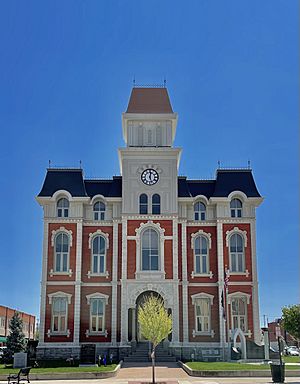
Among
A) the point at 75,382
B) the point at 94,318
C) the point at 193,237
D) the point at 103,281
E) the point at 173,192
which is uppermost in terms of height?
the point at 173,192

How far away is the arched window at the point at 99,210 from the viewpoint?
143 ft

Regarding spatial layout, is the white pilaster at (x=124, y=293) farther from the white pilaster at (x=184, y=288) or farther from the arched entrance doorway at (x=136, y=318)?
the white pilaster at (x=184, y=288)

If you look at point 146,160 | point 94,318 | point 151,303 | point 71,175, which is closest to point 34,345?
point 94,318

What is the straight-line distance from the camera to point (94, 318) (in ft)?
137

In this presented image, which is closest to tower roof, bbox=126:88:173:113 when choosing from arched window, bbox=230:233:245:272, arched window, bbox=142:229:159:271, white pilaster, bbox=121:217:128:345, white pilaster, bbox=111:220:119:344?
white pilaster, bbox=121:217:128:345

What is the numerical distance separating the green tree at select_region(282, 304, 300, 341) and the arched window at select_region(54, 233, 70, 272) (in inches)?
851

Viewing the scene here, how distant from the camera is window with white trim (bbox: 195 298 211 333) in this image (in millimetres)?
41756

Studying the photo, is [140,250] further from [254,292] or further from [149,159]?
[254,292]

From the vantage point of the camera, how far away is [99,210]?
4384 cm

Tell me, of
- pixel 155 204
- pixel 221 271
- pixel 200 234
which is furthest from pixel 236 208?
pixel 155 204

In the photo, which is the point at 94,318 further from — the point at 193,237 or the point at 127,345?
the point at 193,237

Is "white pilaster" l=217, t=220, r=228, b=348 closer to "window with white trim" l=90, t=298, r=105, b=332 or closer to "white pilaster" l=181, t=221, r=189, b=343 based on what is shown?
"white pilaster" l=181, t=221, r=189, b=343

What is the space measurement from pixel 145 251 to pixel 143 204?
3601mm

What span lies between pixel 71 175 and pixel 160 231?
8.58 metres
